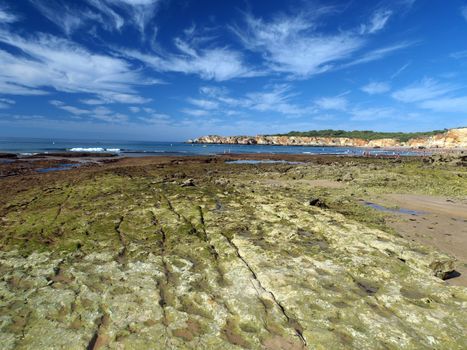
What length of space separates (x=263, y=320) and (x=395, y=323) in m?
2.13

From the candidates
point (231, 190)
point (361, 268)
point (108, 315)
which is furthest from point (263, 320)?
point (231, 190)

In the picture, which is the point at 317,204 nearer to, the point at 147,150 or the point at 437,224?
the point at 437,224

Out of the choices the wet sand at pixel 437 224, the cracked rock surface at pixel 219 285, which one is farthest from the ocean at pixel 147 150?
the cracked rock surface at pixel 219 285

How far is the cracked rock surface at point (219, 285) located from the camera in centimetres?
449

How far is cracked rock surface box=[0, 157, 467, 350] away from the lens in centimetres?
449

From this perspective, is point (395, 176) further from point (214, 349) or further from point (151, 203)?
point (214, 349)

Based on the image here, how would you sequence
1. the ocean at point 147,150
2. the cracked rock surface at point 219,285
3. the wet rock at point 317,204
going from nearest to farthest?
the cracked rock surface at point 219,285, the wet rock at point 317,204, the ocean at point 147,150

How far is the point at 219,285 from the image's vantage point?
5957 mm

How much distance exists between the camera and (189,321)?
4.80 metres

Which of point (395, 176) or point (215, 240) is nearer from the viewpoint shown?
point (215, 240)

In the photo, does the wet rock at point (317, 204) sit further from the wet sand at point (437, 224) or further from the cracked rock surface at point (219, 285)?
the wet sand at point (437, 224)

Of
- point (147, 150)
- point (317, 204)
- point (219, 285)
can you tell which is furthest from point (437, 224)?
point (147, 150)

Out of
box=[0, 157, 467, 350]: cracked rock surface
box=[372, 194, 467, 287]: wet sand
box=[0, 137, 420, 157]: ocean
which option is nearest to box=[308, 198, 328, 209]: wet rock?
box=[0, 157, 467, 350]: cracked rock surface

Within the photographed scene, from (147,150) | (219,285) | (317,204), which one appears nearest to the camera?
(219,285)
